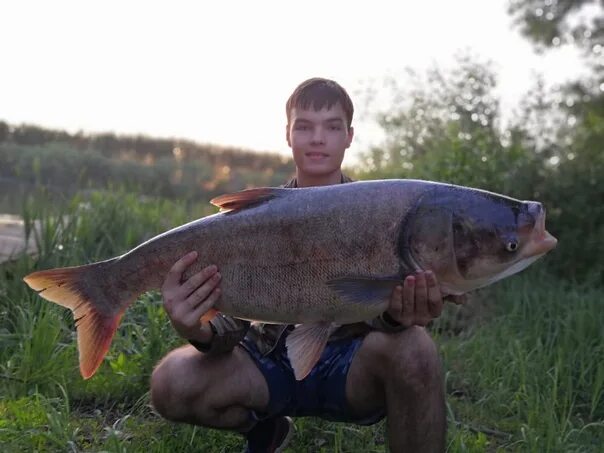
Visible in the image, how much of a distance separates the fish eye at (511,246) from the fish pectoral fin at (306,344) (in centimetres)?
59

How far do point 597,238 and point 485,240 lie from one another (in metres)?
4.71

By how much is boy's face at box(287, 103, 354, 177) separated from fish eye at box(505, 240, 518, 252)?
1.01 metres

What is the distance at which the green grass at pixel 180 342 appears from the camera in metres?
3.13

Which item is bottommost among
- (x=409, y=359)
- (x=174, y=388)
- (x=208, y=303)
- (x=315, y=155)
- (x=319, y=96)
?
(x=174, y=388)

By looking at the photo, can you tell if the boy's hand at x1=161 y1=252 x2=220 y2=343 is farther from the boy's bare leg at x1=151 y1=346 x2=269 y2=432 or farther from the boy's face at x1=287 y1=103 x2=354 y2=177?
the boy's face at x1=287 y1=103 x2=354 y2=177

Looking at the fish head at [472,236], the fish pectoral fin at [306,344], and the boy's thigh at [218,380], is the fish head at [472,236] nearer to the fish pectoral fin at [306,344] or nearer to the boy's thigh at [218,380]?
the fish pectoral fin at [306,344]

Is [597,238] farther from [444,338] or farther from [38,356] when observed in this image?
[38,356]

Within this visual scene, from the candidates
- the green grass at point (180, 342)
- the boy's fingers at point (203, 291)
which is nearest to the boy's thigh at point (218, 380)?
the green grass at point (180, 342)

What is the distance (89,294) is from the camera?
2.58 metres

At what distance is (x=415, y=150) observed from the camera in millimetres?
7969

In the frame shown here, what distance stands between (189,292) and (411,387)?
803 mm

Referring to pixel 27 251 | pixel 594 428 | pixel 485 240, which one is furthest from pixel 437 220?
pixel 27 251

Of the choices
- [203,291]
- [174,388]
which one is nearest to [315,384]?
[174,388]

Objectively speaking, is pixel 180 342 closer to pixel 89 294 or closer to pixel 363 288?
pixel 89 294
